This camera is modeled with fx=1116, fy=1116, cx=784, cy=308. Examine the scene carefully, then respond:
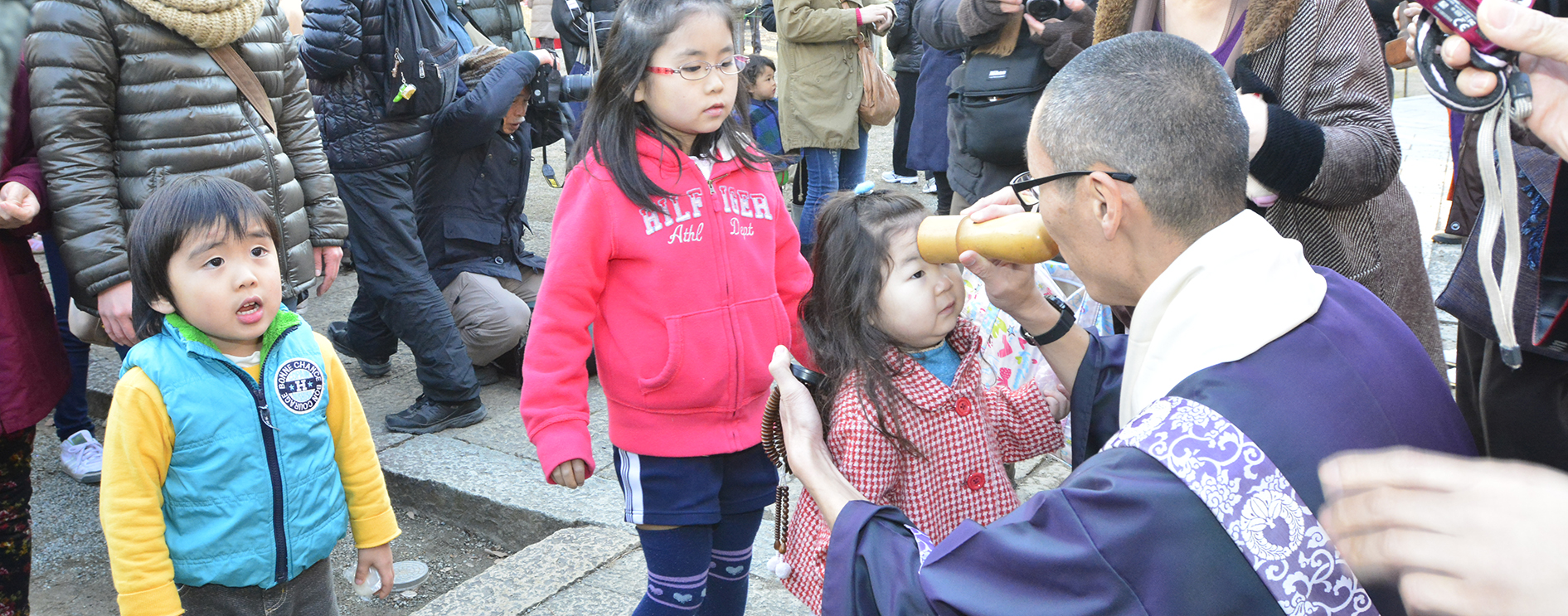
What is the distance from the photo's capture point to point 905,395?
2.15 m

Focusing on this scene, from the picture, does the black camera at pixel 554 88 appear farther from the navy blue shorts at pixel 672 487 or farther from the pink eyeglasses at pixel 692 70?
the navy blue shorts at pixel 672 487

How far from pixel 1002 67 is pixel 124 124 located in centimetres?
266

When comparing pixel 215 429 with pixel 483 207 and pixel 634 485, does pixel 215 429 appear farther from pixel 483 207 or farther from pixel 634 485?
pixel 483 207

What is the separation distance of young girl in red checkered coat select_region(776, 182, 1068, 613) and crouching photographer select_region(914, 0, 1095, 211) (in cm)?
152

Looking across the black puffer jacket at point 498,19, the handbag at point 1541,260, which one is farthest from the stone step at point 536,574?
the black puffer jacket at point 498,19

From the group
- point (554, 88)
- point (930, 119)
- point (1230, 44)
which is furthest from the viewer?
point (930, 119)

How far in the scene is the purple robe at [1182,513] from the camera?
136 cm

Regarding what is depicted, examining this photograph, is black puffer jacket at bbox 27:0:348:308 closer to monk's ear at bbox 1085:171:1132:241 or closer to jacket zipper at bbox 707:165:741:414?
jacket zipper at bbox 707:165:741:414

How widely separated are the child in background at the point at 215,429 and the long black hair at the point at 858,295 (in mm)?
1054

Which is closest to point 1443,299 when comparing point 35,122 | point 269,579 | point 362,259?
point 269,579

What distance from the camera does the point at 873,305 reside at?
226cm

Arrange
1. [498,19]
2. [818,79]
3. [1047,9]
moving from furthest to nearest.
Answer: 1. [498,19]
2. [818,79]
3. [1047,9]

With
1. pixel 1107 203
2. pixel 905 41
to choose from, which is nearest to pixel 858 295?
pixel 1107 203

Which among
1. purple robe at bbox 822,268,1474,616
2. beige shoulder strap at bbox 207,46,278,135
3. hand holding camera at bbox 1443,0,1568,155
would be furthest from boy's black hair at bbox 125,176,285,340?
hand holding camera at bbox 1443,0,1568,155
